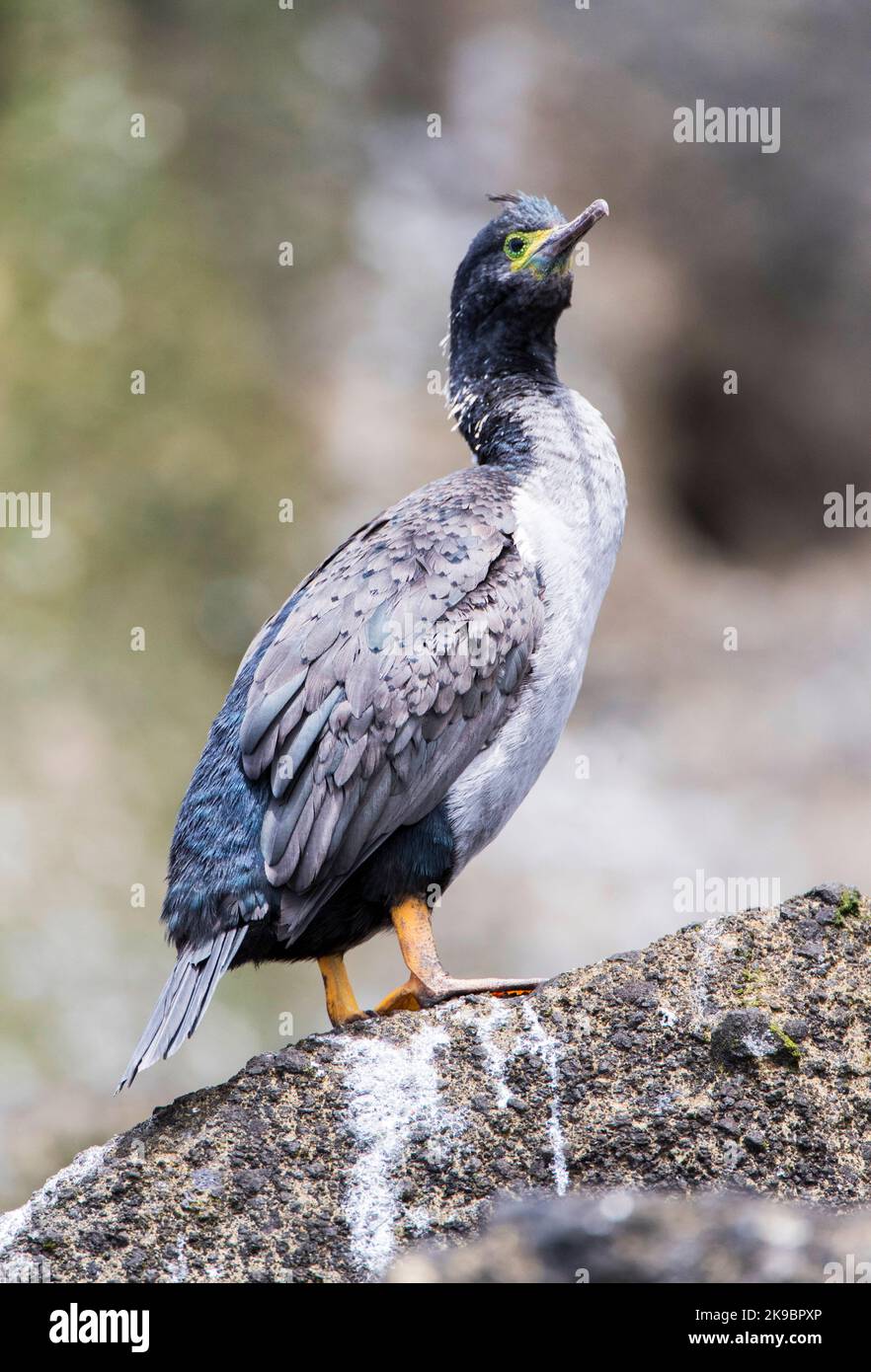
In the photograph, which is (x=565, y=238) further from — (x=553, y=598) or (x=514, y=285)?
(x=553, y=598)

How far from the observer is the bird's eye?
18.2 feet

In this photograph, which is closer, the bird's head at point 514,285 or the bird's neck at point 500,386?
the bird's neck at point 500,386

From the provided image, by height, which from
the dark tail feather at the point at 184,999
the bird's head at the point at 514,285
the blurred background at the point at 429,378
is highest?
the blurred background at the point at 429,378

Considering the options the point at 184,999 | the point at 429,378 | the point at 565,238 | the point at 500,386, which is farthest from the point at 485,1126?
the point at 429,378

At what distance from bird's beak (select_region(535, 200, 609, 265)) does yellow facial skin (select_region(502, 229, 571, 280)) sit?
2 cm

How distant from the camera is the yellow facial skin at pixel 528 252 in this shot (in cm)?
547

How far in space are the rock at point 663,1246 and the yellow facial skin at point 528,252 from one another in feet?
10.5

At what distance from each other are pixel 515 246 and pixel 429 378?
18.5 ft

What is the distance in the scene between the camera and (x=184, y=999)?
4160 mm

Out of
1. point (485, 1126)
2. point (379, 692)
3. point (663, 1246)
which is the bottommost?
point (663, 1246)

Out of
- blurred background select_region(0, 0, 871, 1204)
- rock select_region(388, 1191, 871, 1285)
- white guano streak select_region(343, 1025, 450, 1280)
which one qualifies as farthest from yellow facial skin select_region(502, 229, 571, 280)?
blurred background select_region(0, 0, 871, 1204)

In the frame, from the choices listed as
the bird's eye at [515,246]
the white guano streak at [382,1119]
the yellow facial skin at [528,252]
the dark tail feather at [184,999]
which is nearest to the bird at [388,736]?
the dark tail feather at [184,999]

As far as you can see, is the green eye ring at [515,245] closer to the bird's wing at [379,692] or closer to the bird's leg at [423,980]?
Answer: the bird's wing at [379,692]

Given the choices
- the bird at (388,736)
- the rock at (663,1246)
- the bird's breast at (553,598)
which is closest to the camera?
the rock at (663,1246)
